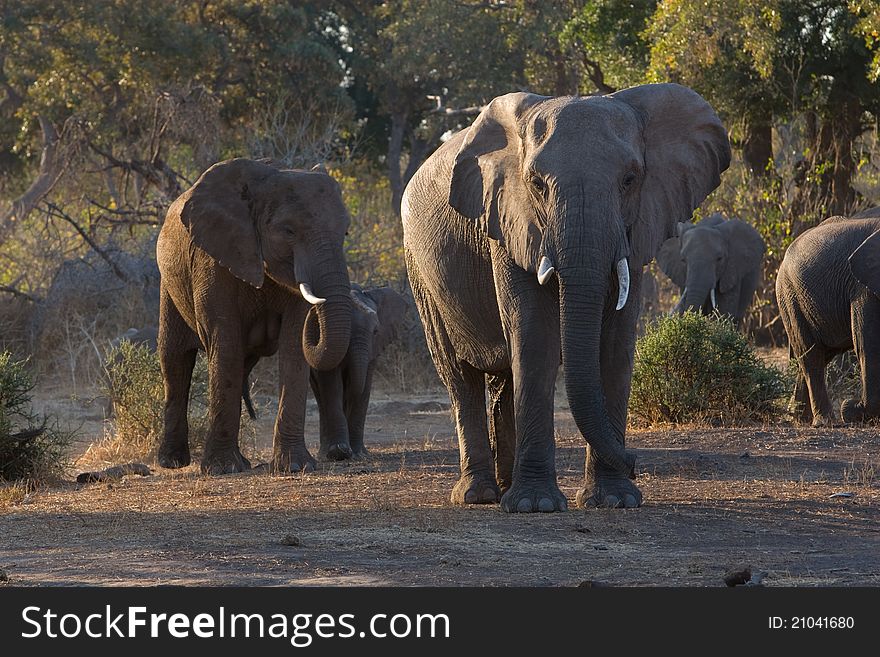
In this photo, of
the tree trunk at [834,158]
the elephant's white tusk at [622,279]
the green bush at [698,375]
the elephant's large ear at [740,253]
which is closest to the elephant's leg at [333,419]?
the green bush at [698,375]

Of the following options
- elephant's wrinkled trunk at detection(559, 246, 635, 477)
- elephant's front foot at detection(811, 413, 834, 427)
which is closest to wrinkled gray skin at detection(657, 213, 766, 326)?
elephant's front foot at detection(811, 413, 834, 427)


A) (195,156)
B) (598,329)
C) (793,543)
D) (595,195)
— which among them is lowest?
(793,543)

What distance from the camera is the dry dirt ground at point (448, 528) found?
20.3 feet

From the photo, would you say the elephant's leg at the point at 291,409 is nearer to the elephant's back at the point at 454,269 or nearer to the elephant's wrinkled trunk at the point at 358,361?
the elephant's wrinkled trunk at the point at 358,361

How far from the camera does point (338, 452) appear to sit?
11703 millimetres

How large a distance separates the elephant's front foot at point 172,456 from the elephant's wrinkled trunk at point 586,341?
5.68m

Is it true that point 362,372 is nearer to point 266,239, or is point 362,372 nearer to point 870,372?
point 266,239

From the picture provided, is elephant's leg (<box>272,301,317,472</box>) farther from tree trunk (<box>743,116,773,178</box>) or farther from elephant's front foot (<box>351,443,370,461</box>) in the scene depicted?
tree trunk (<box>743,116,773,178</box>)

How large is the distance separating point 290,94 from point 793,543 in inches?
869

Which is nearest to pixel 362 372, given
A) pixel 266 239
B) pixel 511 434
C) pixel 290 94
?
pixel 266 239

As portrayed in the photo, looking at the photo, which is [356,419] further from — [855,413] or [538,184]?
[538,184]

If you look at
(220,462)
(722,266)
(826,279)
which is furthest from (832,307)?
(220,462)

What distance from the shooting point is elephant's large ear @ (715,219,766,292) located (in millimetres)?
18156

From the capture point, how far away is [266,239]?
10758 millimetres
